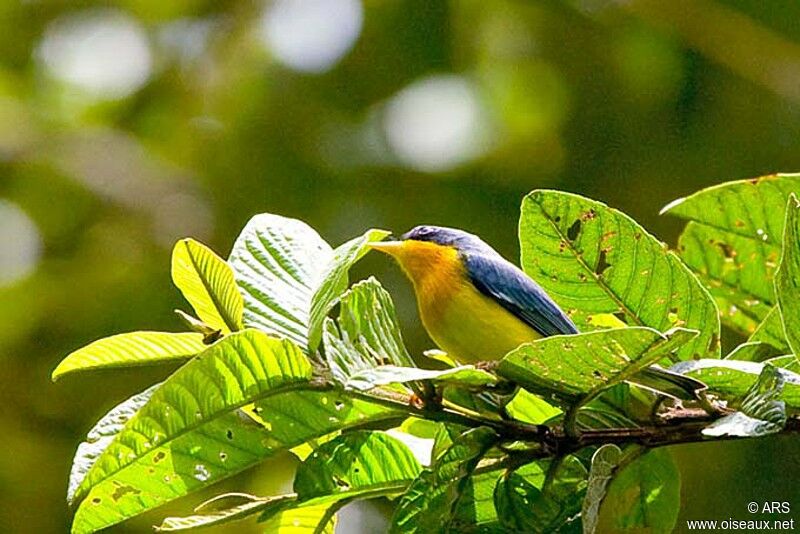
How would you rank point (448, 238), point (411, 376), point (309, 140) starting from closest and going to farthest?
point (411, 376)
point (448, 238)
point (309, 140)

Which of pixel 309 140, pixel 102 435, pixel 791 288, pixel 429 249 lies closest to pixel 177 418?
pixel 102 435

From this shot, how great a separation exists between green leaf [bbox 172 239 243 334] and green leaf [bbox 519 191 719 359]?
494 millimetres

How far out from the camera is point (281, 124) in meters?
5.94

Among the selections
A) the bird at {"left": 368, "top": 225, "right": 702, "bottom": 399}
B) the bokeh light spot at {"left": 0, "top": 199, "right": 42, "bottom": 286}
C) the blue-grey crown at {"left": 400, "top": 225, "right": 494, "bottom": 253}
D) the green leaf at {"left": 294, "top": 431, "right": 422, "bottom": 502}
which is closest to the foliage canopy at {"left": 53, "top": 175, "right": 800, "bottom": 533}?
the green leaf at {"left": 294, "top": 431, "right": 422, "bottom": 502}

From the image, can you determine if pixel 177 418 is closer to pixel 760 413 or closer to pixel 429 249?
pixel 760 413

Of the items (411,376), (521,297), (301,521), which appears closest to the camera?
(411,376)

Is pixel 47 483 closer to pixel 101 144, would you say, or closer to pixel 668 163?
pixel 101 144

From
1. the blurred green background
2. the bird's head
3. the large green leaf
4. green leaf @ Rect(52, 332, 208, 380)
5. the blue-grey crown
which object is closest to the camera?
green leaf @ Rect(52, 332, 208, 380)

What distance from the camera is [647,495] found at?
5.84 ft

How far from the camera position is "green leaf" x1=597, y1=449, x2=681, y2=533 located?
69.2 inches

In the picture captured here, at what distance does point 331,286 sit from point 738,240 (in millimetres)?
980

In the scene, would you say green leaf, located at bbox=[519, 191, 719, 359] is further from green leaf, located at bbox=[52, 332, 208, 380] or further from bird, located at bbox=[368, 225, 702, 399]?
green leaf, located at bbox=[52, 332, 208, 380]

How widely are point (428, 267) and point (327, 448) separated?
110cm

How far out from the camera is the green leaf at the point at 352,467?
1.64 metres
